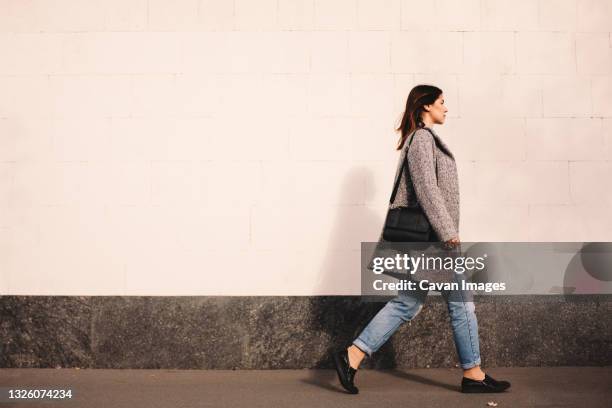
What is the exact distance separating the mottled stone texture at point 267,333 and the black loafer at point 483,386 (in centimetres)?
76

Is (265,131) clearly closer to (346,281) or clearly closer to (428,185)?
(346,281)

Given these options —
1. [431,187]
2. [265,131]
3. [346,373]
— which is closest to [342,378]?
[346,373]

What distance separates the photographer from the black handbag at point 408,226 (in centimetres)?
399

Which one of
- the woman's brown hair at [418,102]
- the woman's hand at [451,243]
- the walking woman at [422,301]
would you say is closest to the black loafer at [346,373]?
the walking woman at [422,301]

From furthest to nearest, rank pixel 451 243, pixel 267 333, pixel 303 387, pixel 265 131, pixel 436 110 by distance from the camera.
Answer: pixel 265 131, pixel 267 333, pixel 303 387, pixel 436 110, pixel 451 243

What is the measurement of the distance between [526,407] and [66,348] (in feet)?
10.8

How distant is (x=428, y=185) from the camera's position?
3975 mm

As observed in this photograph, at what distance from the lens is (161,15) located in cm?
512

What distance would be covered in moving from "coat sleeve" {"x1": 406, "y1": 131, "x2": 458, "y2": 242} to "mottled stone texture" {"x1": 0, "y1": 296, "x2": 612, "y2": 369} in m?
1.19

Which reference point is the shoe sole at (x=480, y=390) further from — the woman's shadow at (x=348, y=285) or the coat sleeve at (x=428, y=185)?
the coat sleeve at (x=428, y=185)

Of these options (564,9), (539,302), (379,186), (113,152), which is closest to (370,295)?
(379,186)

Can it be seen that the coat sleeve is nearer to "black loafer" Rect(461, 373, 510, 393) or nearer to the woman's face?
the woman's face

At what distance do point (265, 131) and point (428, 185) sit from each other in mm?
1576

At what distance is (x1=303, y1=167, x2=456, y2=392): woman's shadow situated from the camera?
16.1 feet
